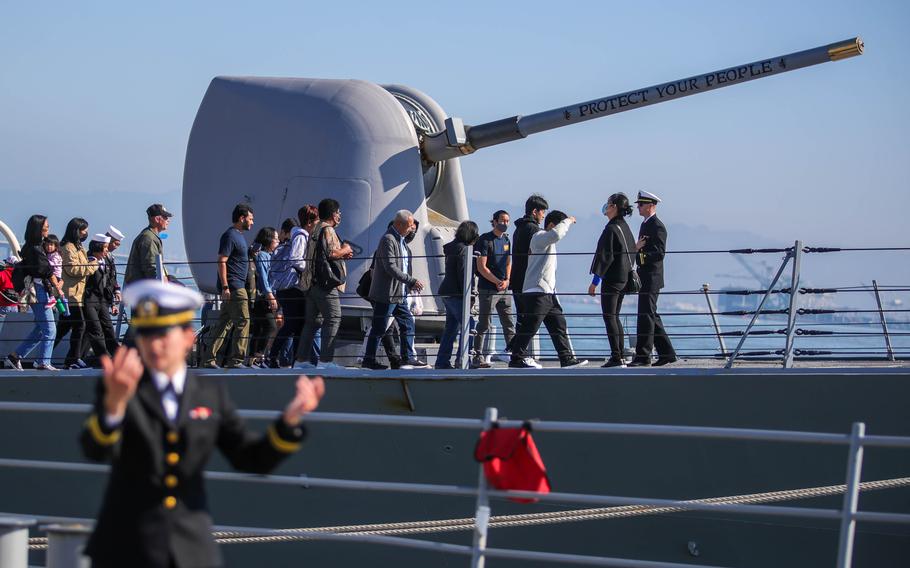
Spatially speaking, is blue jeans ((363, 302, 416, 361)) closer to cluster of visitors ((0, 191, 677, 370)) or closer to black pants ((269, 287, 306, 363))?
cluster of visitors ((0, 191, 677, 370))

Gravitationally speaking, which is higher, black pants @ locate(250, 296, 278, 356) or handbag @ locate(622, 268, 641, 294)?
handbag @ locate(622, 268, 641, 294)

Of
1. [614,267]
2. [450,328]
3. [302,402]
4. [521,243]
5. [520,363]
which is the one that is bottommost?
[302,402]

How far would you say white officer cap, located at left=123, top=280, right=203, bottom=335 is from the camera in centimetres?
335

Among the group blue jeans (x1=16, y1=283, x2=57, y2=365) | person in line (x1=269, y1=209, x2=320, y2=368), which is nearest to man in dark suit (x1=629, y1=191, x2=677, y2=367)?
person in line (x1=269, y1=209, x2=320, y2=368)

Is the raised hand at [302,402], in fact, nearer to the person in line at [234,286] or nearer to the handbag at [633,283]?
the person in line at [234,286]

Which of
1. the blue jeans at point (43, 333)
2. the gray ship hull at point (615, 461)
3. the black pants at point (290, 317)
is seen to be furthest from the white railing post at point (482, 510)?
the blue jeans at point (43, 333)

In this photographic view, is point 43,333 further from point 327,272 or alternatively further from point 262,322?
point 327,272

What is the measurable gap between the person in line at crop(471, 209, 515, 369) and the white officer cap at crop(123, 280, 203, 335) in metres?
6.11

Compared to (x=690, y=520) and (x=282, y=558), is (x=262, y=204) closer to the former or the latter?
(x=282, y=558)

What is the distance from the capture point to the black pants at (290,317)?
948 centimetres

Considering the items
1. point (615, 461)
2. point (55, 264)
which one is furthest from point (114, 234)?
point (615, 461)

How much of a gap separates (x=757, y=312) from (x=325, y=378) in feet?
10.00

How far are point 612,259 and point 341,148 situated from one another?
316 cm

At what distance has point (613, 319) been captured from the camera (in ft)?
29.5
